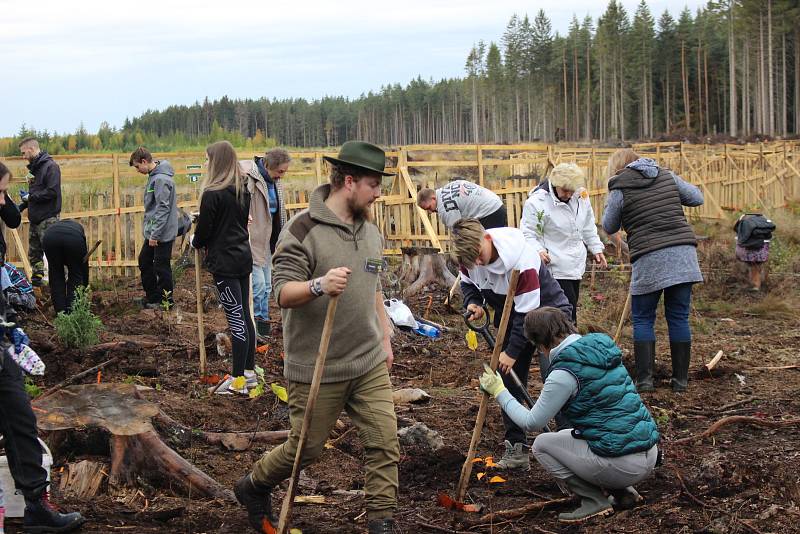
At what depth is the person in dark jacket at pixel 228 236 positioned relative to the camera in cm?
638

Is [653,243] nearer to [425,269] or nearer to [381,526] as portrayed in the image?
[381,526]

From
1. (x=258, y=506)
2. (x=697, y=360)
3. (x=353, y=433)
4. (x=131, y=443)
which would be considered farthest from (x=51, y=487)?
(x=697, y=360)

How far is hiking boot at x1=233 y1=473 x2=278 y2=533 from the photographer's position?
414 centimetres

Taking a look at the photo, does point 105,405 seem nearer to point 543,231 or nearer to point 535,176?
point 543,231

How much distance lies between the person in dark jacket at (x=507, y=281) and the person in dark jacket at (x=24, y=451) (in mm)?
2254

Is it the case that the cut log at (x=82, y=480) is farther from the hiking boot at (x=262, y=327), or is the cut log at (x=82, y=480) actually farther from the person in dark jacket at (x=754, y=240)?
the person in dark jacket at (x=754, y=240)

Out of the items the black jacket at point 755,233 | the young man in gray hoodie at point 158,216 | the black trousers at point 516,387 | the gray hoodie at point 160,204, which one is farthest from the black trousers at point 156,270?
the black jacket at point 755,233

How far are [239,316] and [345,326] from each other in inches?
110

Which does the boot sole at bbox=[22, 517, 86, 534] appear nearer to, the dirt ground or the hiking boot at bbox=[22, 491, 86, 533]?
the hiking boot at bbox=[22, 491, 86, 533]

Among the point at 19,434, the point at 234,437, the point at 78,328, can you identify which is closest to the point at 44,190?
the point at 78,328

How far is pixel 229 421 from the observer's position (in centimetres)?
607

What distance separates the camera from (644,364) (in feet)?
23.4

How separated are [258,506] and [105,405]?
152 centimetres

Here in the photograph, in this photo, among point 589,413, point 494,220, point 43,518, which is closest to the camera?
point 43,518
